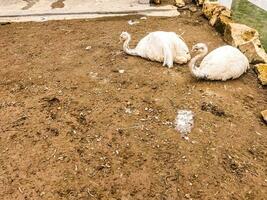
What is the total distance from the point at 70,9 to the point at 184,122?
4534 millimetres

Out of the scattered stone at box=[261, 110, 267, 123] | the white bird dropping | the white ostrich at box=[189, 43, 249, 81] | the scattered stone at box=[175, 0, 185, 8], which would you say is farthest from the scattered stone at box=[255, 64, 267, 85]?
the scattered stone at box=[175, 0, 185, 8]

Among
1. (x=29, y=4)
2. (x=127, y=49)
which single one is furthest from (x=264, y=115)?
(x=29, y=4)

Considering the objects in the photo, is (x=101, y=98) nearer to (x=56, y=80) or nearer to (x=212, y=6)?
(x=56, y=80)

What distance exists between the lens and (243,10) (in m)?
7.99

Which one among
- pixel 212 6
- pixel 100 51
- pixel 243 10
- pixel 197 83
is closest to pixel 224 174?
pixel 197 83

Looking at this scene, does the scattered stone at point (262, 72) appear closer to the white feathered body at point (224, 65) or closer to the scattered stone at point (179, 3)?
the white feathered body at point (224, 65)

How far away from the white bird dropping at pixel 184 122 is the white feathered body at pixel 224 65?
813 millimetres

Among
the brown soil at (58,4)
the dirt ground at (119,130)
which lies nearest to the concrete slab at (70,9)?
the brown soil at (58,4)

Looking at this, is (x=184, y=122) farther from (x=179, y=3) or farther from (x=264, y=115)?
(x=179, y=3)

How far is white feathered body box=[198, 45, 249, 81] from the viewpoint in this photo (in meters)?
5.06

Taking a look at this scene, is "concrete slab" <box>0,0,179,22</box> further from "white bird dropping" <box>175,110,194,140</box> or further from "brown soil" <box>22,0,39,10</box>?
"white bird dropping" <box>175,110,194,140</box>

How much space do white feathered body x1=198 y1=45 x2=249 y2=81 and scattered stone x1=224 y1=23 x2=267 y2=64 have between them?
409 millimetres

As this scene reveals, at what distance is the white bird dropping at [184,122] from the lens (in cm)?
423

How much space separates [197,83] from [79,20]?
322 centimetres
